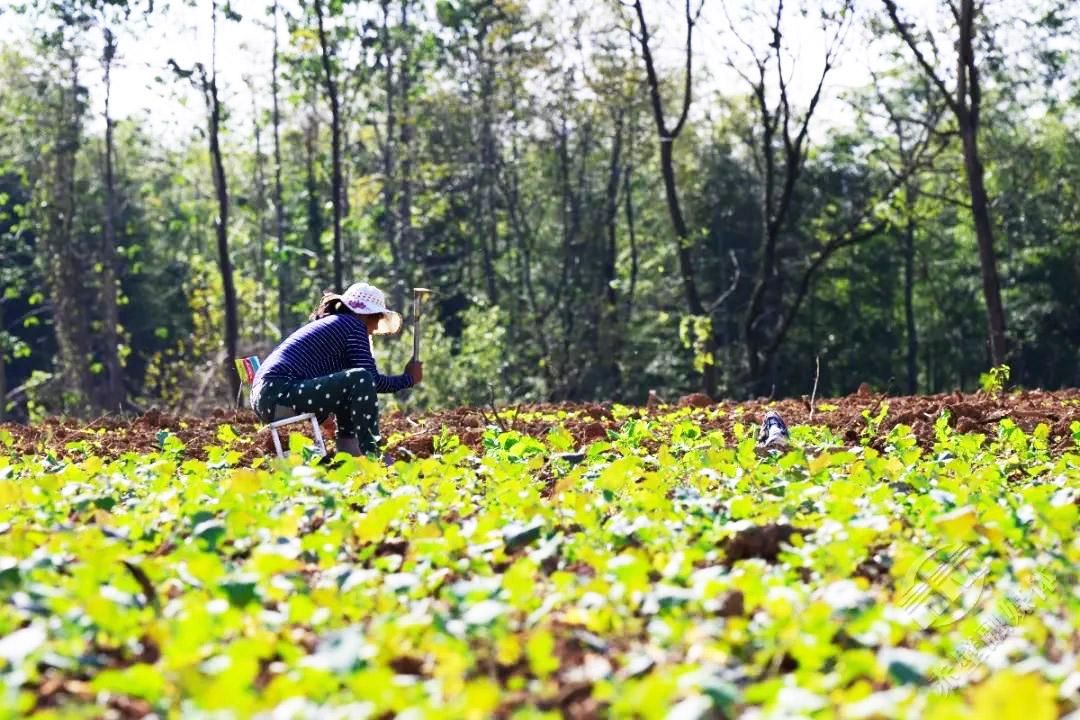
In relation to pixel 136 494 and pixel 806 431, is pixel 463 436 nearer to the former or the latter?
pixel 806 431

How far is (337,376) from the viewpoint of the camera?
864cm

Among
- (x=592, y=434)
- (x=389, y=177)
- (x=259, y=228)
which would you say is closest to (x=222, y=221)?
(x=389, y=177)

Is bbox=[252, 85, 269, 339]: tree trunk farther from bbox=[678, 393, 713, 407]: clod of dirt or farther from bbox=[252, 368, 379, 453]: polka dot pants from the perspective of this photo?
bbox=[252, 368, 379, 453]: polka dot pants

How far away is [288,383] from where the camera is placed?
344 inches

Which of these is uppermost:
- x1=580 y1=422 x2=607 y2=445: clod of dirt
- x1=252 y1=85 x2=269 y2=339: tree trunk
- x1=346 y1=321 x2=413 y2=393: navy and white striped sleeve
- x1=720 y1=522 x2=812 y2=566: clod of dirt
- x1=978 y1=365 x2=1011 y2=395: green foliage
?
x1=252 y1=85 x2=269 y2=339: tree trunk

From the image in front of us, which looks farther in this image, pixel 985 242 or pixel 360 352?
pixel 985 242

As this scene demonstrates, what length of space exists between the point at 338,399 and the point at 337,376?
13 centimetres

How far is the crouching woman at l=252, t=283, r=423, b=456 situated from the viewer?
8.65m

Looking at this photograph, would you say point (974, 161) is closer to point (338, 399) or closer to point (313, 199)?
point (338, 399)

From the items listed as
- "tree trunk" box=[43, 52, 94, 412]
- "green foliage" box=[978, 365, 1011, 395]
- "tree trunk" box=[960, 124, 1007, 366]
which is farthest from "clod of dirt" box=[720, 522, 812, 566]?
"tree trunk" box=[43, 52, 94, 412]

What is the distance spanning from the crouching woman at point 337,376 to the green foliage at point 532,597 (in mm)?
2369

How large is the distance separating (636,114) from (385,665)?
3396 cm

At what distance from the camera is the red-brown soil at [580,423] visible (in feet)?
30.6

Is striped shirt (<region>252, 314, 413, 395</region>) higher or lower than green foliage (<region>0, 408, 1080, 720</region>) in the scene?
higher
